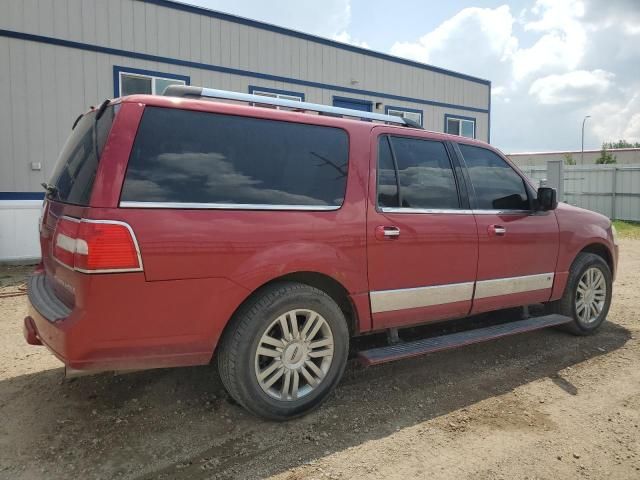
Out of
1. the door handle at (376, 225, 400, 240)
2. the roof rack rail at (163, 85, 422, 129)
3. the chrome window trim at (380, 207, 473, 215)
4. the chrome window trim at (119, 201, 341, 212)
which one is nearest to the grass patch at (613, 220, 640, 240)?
the chrome window trim at (380, 207, 473, 215)

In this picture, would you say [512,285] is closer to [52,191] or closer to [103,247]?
[103,247]

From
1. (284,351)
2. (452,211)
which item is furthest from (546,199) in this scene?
(284,351)

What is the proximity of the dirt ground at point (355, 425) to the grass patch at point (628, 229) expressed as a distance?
38.2 feet

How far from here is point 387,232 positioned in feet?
11.3

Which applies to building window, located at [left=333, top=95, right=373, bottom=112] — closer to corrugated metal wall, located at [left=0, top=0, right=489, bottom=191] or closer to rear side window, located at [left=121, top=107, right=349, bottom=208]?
corrugated metal wall, located at [left=0, top=0, right=489, bottom=191]

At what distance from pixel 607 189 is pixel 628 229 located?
3.71 metres

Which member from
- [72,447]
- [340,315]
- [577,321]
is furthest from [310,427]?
[577,321]

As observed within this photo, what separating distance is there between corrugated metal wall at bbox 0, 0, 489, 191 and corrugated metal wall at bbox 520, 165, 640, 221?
12263 millimetres

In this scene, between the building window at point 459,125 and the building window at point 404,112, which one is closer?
the building window at point 404,112

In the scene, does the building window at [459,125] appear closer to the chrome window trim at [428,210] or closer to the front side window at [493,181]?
the front side window at [493,181]

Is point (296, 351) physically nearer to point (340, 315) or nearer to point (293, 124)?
point (340, 315)

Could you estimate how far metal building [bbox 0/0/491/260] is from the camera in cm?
827

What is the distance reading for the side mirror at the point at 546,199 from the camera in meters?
4.41

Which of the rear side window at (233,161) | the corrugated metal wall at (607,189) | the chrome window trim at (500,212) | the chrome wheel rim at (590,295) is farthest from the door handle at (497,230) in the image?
the corrugated metal wall at (607,189)
